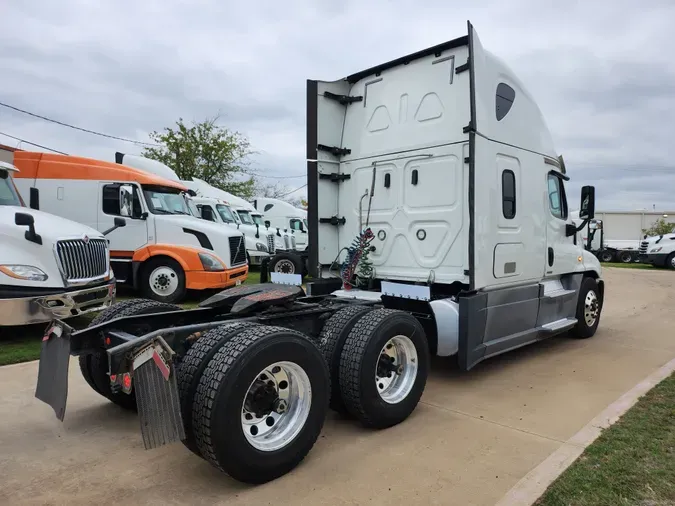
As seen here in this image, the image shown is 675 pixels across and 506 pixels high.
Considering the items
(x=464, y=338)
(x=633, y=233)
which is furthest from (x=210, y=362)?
(x=633, y=233)

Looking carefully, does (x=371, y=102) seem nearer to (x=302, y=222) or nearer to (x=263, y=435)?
(x=263, y=435)

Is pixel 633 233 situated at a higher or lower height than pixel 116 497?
higher

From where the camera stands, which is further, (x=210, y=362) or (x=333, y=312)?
(x=333, y=312)

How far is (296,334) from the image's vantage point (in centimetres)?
329

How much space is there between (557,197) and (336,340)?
4.15 meters

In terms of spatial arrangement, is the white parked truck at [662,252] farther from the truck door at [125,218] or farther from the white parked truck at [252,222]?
the truck door at [125,218]

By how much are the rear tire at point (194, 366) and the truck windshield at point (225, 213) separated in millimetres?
14649

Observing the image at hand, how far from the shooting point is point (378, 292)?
581cm

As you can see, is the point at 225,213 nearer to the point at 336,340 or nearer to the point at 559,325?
the point at 559,325

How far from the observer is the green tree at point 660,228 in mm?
35003

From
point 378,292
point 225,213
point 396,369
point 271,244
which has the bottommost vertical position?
point 396,369

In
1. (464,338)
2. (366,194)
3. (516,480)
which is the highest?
(366,194)

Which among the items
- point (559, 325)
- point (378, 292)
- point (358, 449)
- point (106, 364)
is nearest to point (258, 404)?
point (358, 449)

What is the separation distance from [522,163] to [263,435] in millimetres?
4227
